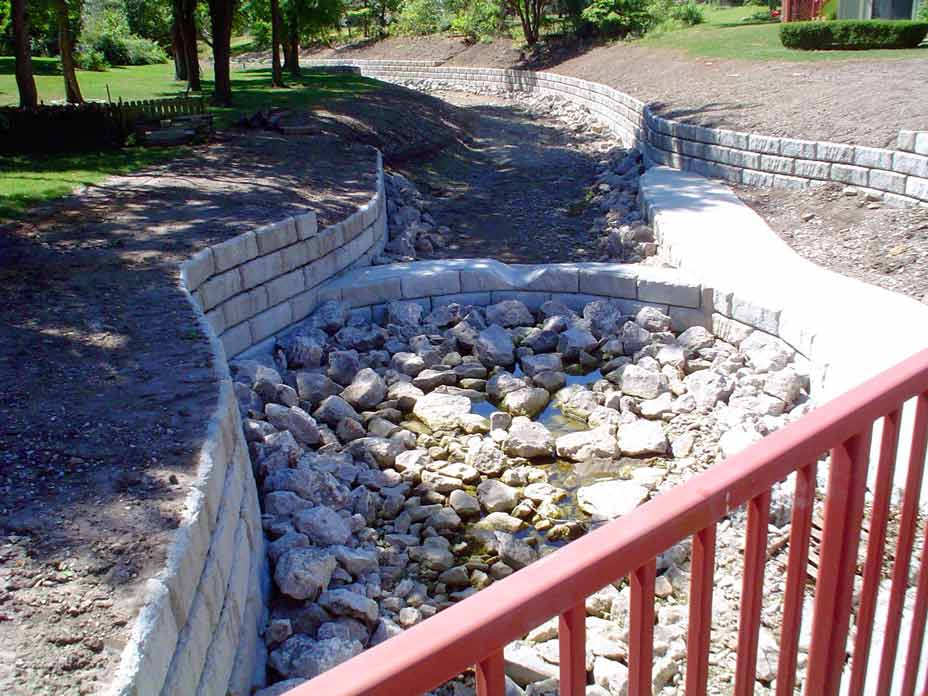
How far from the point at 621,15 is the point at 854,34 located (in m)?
10.3

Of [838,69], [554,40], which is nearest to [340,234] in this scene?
[838,69]

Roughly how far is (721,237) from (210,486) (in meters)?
6.75

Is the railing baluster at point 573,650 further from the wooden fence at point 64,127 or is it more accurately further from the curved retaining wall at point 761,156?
the wooden fence at point 64,127

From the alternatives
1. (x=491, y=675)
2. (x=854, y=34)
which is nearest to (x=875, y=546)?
(x=491, y=675)

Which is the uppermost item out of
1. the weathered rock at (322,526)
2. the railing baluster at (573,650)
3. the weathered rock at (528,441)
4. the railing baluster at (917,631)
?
the railing baluster at (573,650)

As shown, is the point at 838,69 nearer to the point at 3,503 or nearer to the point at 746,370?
the point at 746,370

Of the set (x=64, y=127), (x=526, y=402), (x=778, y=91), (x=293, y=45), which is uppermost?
(x=293, y=45)

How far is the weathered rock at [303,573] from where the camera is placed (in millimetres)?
4324

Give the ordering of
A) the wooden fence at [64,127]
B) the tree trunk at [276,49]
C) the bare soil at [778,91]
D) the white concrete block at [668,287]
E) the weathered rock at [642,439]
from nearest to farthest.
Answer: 1. the weathered rock at [642,439]
2. the white concrete block at [668,287]
3. the bare soil at [778,91]
4. the wooden fence at [64,127]
5. the tree trunk at [276,49]

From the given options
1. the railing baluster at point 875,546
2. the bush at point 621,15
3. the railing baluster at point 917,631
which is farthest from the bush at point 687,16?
the railing baluster at point 875,546

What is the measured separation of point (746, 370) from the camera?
276 inches

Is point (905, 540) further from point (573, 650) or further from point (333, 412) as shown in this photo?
point (333, 412)

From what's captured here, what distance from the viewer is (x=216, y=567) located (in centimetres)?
361

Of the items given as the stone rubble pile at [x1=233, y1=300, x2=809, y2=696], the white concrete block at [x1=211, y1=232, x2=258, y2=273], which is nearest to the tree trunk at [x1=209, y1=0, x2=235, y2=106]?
the stone rubble pile at [x1=233, y1=300, x2=809, y2=696]
